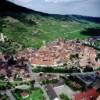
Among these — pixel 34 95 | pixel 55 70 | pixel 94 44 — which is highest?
pixel 94 44

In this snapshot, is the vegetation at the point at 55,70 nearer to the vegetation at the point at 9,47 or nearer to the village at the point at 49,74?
the village at the point at 49,74

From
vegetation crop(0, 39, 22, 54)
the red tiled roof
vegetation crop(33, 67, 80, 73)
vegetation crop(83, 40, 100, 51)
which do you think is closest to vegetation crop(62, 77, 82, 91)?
vegetation crop(33, 67, 80, 73)

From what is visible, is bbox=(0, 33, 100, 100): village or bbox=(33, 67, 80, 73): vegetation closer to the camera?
bbox=(0, 33, 100, 100): village

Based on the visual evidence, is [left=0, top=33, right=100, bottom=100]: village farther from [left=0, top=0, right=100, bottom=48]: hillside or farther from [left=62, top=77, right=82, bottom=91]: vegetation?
[left=0, top=0, right=100, bottom=48]: hillside

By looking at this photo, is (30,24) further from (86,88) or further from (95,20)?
(86,88)

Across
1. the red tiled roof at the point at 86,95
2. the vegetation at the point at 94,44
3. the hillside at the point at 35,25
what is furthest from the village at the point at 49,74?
the vegetation at the point at 94,44

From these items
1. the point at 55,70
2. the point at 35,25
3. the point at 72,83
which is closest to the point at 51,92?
the point at 72,83

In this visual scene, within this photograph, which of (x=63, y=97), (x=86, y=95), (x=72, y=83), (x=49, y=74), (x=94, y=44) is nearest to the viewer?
(x=86, y=95)

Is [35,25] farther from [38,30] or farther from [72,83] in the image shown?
[72,83]
